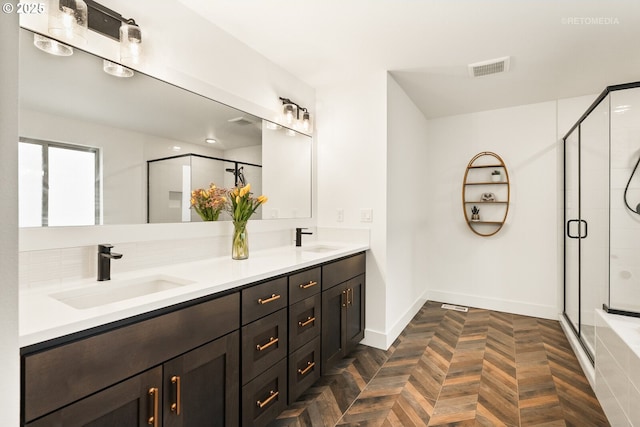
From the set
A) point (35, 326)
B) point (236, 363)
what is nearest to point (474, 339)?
point (236, 363)

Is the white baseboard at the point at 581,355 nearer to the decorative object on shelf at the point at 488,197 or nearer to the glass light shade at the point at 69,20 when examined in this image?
the decorative object on shelf at the point at 488,197

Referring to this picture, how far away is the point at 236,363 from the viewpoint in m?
1.42

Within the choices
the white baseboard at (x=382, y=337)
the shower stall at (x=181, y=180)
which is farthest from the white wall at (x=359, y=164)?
the shower stall at (x=181, y=180)

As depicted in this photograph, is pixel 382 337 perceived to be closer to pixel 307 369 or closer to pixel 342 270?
pixel 342 270

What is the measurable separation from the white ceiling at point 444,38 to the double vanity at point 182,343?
5.10 feet

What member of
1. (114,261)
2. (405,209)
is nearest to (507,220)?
(405,209)

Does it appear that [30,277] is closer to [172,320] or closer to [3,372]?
[172,320]

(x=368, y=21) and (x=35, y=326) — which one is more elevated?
(x=368, y=21)

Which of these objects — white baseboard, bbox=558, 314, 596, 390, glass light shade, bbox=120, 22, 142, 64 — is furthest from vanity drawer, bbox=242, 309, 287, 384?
white baseboard, bbox=558, 314, 596, 390

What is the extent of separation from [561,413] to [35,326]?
2.60 m

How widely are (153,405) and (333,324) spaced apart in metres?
1.33

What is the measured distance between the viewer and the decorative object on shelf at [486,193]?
145 inches

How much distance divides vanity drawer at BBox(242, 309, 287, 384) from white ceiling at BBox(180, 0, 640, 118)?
1.84 metres

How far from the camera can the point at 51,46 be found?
133cm
